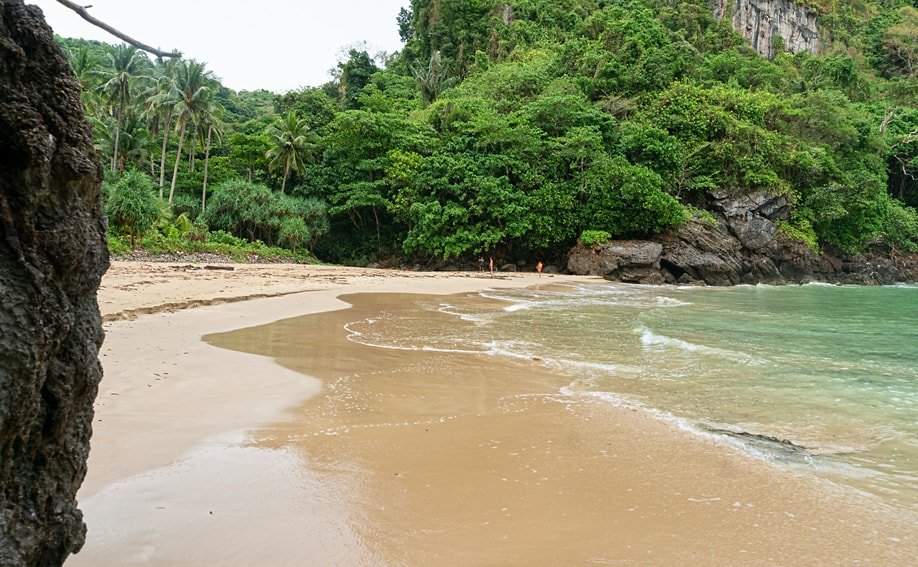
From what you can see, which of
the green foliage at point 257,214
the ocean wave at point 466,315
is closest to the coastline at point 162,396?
the ocean wave at point 466,315

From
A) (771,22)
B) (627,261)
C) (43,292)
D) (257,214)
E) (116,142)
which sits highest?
(771,22)

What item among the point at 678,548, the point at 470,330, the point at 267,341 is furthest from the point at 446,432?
the point at 470,330

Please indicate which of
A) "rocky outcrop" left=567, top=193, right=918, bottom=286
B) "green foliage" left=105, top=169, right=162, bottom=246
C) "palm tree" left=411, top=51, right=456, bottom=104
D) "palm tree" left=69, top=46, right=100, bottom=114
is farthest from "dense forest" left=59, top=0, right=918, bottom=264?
"rocky outcrop" left=567, top=193, right=918, bottom=286

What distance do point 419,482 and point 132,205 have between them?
25839mm

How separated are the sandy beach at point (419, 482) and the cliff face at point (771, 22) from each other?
62013 millimetres

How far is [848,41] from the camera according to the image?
5919 centimetres

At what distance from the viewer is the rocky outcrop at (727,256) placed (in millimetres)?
29875

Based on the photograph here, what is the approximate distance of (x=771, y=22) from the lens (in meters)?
58.1

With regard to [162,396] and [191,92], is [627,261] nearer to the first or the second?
[162,396]

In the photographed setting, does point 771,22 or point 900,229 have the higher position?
point 771,22

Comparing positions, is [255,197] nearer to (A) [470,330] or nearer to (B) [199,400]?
(A) [470,330]

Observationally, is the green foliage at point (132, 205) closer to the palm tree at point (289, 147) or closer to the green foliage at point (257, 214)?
the green foliage at point (257, 214)

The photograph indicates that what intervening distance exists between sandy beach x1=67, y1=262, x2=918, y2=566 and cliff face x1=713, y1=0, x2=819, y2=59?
6201cm

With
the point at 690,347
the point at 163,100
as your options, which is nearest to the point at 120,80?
the point at 163,100
